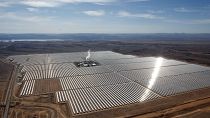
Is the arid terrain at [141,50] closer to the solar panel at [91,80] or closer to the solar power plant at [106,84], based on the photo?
the solar power plant at [106,84]

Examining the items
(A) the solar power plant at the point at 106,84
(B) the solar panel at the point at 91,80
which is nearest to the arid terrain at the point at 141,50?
(A) the solar power plant at the point at 106,84

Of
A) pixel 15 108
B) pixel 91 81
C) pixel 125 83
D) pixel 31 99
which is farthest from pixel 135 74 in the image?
pixel 15 108

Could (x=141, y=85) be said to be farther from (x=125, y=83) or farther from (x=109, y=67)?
(x=109, y=67)

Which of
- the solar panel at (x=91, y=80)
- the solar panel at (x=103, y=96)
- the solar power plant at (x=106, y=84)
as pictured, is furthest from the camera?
the solar panel at (x=91, y=80)

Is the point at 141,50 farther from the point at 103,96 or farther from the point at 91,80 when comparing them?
the point at 103,96

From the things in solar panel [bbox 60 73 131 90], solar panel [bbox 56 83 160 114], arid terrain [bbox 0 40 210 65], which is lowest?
solar panel [bbox 56 83 160 114]

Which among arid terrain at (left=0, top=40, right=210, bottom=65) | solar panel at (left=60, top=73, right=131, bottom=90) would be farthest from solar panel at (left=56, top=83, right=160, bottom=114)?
arid terrain at (left=0, top=40, right=210, bottom=65)

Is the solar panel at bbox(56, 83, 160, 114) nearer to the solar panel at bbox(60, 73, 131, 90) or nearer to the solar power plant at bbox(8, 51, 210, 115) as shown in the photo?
the solar power plant at bbox(8, 51, 210, 115)

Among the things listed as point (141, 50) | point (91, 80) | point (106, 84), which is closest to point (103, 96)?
point (106, 84)

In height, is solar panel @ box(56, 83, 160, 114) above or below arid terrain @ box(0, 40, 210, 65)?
below
